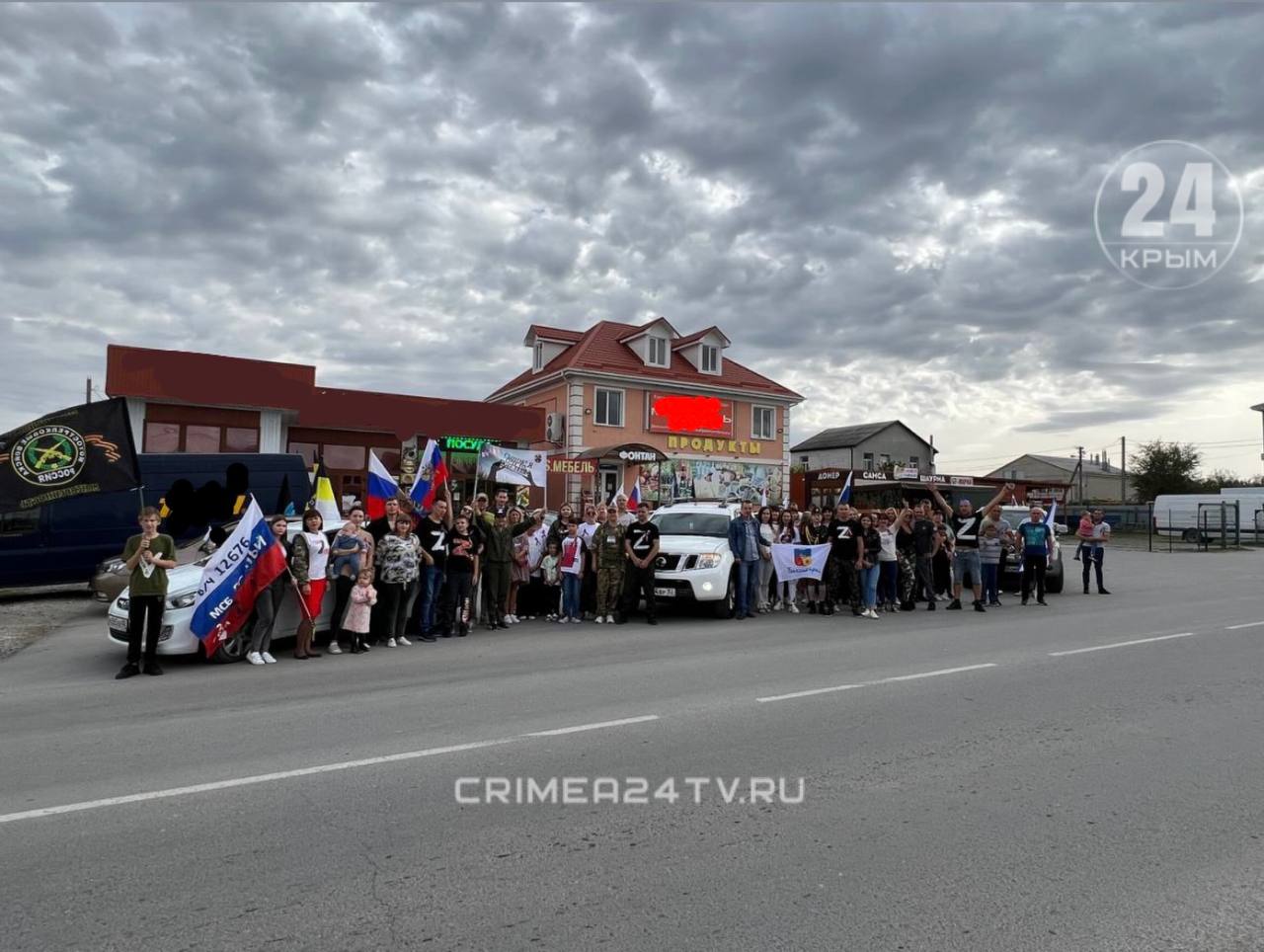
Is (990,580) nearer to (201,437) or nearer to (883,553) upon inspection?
(883,553)

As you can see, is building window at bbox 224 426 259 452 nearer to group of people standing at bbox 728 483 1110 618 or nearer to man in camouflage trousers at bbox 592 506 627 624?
man in camouflage trousers at bbox 592 506 627 624

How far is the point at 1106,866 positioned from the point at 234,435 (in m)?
25.0

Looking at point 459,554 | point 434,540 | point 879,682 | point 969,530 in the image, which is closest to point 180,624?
point 434,540

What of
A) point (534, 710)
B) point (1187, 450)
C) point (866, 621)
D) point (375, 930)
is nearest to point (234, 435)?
point (866, 621)

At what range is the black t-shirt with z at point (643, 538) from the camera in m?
12.3

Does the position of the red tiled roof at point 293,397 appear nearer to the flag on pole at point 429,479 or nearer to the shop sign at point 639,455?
the shop sign at point 639,455

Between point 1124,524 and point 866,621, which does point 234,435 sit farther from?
point 1124,524

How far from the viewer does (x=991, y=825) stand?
4.34 m

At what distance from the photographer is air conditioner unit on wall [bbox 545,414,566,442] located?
33031mm

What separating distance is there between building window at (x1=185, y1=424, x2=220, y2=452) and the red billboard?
633 inches

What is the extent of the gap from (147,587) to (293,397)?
703 inches

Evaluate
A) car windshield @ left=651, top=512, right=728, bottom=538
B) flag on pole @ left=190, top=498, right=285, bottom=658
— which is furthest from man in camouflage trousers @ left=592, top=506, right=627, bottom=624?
flag on pole @ left=190, top=498, right=285, bottom=658

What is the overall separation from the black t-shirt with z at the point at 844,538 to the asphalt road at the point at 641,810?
15.1 ft

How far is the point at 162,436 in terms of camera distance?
23719 millimetres
